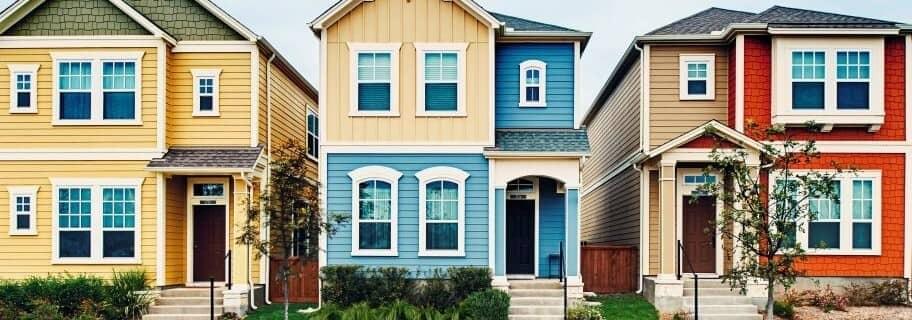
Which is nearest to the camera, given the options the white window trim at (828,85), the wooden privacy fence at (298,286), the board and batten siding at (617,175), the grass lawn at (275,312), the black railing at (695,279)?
the black railing at (695,279)

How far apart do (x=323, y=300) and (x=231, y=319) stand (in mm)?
2037

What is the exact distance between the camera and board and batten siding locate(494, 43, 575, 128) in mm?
22938

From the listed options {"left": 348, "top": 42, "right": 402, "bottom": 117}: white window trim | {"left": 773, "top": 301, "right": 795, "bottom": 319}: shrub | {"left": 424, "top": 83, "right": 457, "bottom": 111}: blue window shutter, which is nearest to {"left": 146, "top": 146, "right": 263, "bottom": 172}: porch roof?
{"left": 348, "top": 42, "right": 402, "bottom": 117}: white window trim

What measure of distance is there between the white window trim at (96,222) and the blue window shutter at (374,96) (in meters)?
5.34

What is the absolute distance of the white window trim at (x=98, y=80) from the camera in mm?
22422

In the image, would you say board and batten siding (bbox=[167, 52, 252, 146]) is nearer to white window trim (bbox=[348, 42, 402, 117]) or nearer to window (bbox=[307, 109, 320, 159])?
white window trim (bbox=[348, 42, 402, 117])

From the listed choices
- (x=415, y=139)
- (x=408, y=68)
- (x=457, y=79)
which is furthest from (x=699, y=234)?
(x=408, y=68)

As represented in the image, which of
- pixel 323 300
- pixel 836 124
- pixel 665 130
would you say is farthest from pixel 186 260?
pixel 836 124

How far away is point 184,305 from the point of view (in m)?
21.9

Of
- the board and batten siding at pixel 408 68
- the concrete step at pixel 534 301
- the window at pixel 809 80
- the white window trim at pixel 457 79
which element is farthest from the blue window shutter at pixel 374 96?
the window at pixel 809 80

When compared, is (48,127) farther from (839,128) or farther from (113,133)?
(839,128)

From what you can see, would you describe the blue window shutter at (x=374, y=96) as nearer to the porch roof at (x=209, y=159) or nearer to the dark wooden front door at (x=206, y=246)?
the porch roof at (x=209, y=159)

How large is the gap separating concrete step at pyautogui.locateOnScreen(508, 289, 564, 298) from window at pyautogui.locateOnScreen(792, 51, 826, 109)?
274 inches

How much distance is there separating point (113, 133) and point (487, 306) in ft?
31.6
